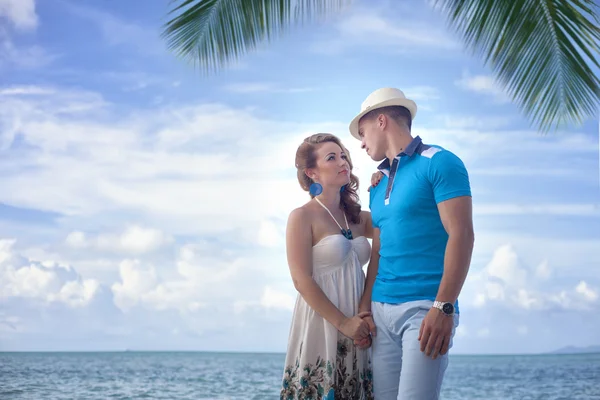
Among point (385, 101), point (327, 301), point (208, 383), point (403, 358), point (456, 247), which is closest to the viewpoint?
point (456, 247)

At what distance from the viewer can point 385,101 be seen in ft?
9.58

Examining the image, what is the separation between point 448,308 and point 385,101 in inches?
35.5

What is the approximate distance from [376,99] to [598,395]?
774 inches

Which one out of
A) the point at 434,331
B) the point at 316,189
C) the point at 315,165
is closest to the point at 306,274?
the point at 316,189

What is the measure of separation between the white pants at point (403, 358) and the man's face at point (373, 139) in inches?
24.5

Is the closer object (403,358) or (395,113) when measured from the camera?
(403,358)

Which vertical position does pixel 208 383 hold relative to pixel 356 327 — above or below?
below

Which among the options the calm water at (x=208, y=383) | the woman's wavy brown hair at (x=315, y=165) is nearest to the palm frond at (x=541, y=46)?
the woman's wavy brown hair at (x=315, y=165)

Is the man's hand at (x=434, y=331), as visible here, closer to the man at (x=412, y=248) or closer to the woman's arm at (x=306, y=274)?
the man at (x=412, y=248)

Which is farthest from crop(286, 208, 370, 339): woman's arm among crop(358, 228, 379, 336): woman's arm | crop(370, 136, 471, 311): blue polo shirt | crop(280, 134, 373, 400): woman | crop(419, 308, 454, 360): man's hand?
crop(419, 308, 454, 360): man's hand

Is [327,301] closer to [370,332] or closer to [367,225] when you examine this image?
[370,332]

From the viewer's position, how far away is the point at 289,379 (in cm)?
319

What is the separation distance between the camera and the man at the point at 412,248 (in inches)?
101

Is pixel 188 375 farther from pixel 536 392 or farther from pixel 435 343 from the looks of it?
pixel 435 343
